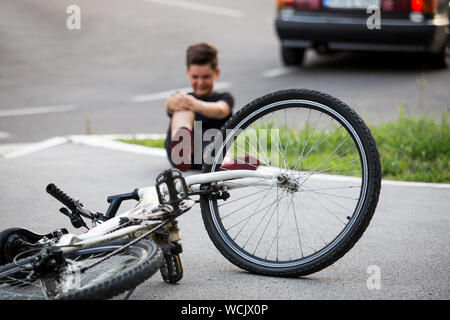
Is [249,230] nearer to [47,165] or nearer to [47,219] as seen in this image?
[47,219]

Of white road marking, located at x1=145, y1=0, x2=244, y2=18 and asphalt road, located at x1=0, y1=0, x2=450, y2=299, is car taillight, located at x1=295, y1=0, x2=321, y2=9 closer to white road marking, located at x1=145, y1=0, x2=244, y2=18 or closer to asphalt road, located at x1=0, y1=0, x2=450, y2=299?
asphalt road, located at x1=0, y1=0, x2=450, y2=299

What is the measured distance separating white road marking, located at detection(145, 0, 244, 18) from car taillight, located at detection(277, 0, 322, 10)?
4981 mm

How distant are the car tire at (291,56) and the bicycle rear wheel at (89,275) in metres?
7.80

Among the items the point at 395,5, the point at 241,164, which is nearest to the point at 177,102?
Result: the point at 241,164

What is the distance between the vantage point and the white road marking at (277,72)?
10172mm

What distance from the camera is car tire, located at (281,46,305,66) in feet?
34.9

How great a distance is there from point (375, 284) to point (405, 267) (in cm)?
33

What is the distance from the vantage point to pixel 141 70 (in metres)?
10.8

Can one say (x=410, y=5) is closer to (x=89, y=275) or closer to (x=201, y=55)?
(x=201, y=55)

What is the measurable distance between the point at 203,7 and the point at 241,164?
39.0ft

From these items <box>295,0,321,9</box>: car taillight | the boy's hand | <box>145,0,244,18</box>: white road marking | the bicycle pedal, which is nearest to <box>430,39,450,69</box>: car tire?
<box>295,0,321,9</box>: car taillight
